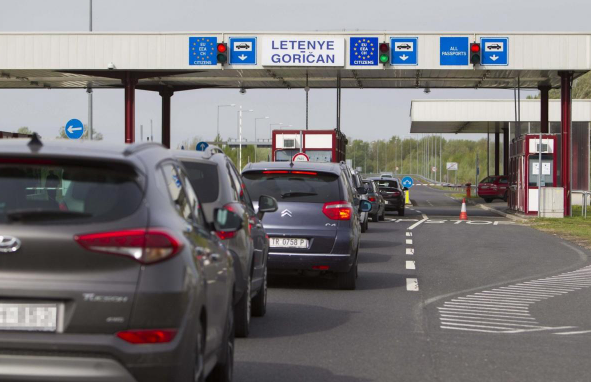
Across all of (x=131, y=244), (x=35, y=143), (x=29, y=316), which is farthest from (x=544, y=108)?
(x=29, y=316)

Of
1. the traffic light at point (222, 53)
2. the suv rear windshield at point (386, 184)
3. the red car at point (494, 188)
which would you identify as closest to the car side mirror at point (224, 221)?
the traffic light at point (222, 53)

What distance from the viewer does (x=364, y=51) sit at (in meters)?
36.1

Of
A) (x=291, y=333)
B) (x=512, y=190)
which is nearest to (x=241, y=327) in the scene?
(x=291, y=333)

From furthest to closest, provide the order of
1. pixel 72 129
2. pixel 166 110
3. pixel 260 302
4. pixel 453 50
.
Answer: pixel 166 110, pixel 453 50, pixel 72 129, pixel 260 302

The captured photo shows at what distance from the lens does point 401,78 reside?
40406mm

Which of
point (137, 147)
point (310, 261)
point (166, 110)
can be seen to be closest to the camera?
point (137, 147)

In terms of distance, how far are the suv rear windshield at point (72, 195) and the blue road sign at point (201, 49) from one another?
102 ft

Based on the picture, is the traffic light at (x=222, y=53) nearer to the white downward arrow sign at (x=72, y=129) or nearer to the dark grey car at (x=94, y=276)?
the white downward arrow sign at (x=72, y=129)

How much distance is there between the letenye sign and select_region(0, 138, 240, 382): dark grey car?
1226 inches

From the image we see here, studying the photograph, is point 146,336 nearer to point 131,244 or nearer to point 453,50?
point 131,244

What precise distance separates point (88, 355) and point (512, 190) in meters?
40.4

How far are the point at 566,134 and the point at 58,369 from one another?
3568cm

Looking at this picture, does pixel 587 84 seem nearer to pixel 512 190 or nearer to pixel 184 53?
pixel 512 190

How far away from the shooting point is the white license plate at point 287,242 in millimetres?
13383
